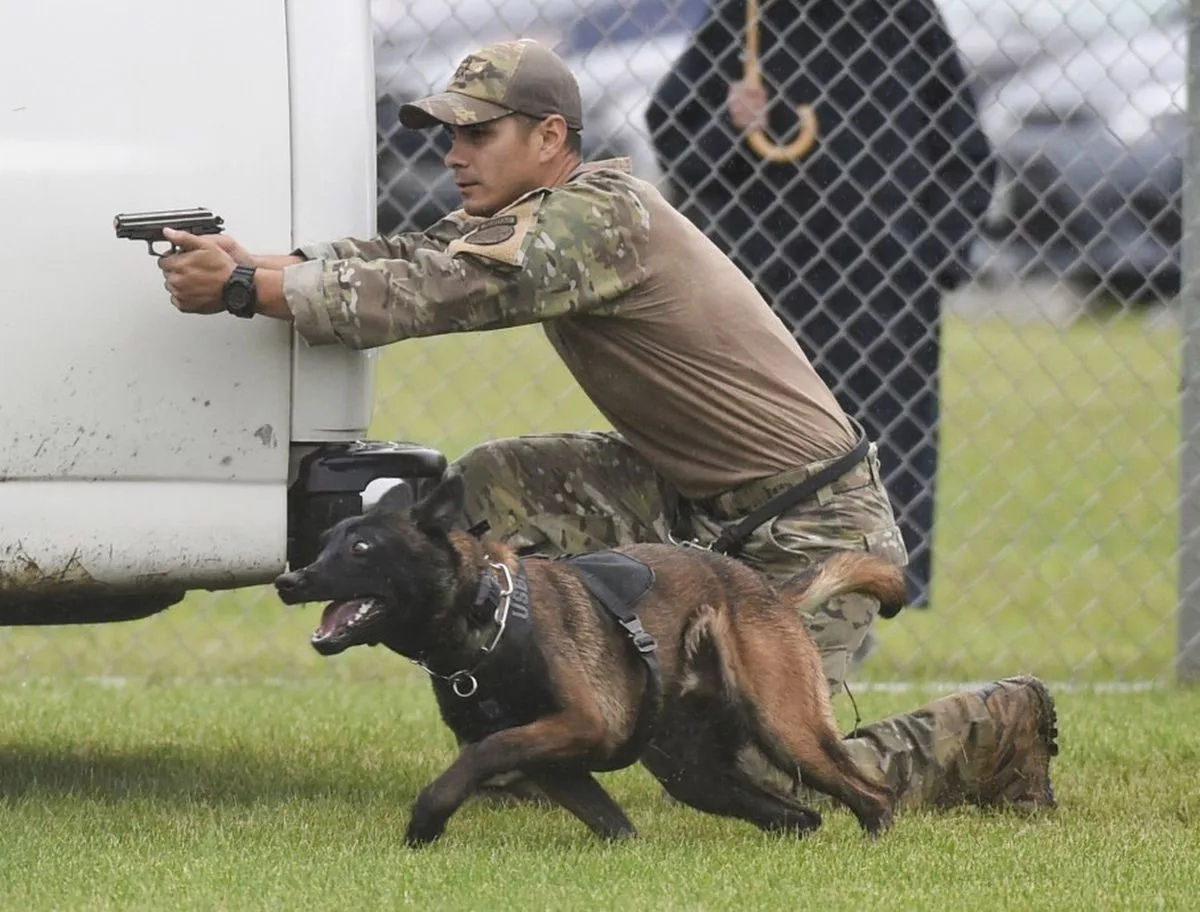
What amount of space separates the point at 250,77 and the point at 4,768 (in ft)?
5.95

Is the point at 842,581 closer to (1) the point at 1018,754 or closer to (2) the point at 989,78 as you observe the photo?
(1) the point at 1018,754

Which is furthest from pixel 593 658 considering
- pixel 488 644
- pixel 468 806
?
pixel 468 806

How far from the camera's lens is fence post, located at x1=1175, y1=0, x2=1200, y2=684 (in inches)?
240

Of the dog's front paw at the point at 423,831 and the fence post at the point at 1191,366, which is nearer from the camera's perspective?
the dog's front paw at the point at 423,831

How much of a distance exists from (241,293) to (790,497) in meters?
1.27

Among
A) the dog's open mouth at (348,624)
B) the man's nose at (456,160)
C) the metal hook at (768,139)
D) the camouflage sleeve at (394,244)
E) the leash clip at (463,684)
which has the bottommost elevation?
the leash clip at (463,684)

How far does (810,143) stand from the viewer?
627 centimetres

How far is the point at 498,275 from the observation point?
3906 millimetres

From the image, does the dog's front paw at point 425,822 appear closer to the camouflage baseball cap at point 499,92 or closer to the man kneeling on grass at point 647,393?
the man kneeling on grass at point 647,393

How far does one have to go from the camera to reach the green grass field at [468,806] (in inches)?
132

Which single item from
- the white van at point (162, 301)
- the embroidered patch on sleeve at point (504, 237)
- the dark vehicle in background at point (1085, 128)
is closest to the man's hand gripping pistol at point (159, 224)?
the white van at point (162, 301)

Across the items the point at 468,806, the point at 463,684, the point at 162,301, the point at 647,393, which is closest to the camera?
the point at 162,301

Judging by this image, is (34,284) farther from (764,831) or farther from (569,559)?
(764,831)

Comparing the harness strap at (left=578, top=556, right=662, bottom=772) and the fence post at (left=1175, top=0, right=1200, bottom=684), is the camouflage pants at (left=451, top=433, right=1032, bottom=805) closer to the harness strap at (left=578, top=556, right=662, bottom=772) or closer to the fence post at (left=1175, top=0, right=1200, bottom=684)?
the harness strap at (left=578, top=556, right=662, bottom=772)
